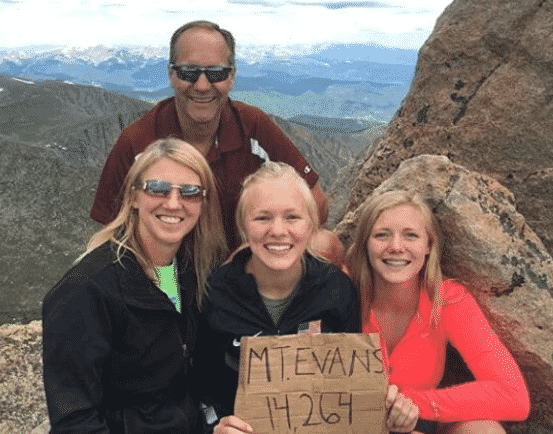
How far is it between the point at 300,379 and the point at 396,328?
3.70 ft

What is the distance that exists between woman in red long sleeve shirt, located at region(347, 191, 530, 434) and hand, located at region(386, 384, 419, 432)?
31cm

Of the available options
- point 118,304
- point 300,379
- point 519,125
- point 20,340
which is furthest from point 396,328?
point 20,340

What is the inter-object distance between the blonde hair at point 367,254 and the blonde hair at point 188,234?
104cm

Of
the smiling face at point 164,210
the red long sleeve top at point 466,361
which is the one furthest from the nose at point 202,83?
the red long sleeve top at point 466,361

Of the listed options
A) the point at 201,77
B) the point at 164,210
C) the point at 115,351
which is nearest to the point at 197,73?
the point at 201,77

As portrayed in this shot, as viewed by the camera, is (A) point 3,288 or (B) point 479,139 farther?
(A) point 3,288

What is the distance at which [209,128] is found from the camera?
15.1 ft

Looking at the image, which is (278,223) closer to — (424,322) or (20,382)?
(424,322)

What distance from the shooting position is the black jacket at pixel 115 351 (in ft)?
10.2

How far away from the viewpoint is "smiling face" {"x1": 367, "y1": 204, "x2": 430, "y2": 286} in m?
3.67

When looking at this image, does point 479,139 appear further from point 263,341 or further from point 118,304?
point 118,304

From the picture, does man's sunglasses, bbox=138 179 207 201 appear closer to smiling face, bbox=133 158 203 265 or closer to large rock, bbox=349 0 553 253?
smiling face, bbox=133 158 203 265

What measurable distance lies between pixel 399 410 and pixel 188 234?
1.92 m

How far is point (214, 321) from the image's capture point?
3.57 m
